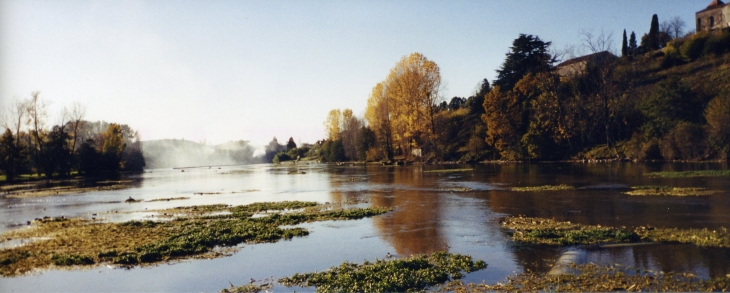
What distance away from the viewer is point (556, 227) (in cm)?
1886

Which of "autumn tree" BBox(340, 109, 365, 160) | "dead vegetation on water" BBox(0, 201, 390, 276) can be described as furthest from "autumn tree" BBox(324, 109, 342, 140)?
"dead vegetation on water" BBox(0, 201, 390, 276)

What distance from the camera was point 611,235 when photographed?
16578mm

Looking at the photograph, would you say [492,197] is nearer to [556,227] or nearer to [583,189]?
[583,189]

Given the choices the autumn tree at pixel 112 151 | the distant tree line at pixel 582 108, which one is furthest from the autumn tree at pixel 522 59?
the autumn tree at pixel 112 151

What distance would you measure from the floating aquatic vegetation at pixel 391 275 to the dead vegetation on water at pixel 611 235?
4.19 metres

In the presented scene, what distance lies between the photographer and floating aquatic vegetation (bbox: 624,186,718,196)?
88.4ft

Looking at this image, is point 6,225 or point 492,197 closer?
point 6,225

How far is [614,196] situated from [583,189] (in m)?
4.91

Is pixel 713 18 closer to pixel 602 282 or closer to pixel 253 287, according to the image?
pixel 602 282

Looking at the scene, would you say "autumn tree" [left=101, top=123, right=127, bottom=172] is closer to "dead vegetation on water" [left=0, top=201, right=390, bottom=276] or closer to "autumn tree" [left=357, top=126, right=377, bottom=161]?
"autumn tree" [left=357, top=126, right=377, bottom=161]

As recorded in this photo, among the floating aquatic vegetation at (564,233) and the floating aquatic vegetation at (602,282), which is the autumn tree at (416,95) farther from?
the floating aquatic vegetation at (602,282)

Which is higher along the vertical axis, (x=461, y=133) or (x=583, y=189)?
(x=461, y=133)

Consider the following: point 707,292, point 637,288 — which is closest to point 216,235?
point 637,288

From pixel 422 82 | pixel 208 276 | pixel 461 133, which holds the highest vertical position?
pixel 422 82
